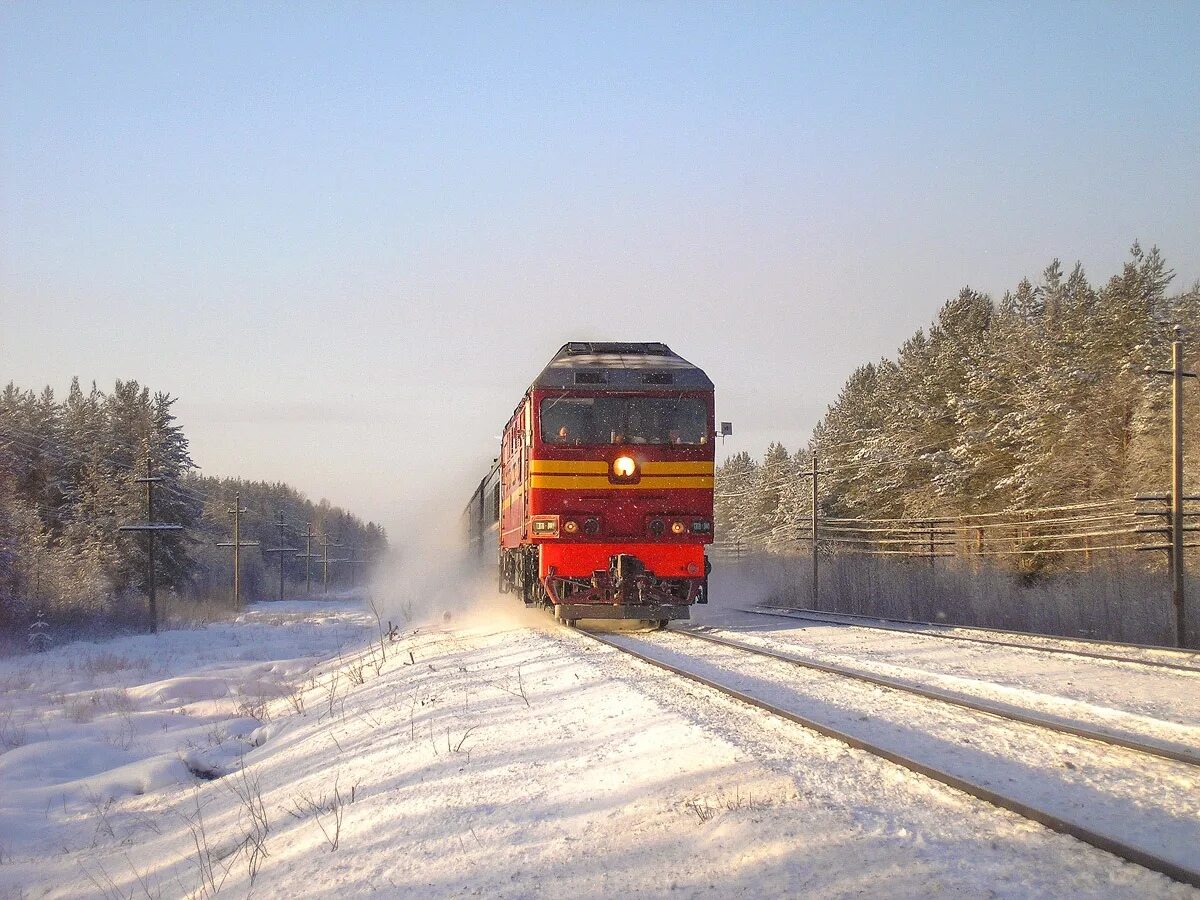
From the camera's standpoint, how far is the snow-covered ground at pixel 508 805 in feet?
12.6

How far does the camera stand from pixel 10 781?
954 centimetres

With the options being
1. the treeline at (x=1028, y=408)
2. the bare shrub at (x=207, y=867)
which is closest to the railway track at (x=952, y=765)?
the bare shrub at (x=207, y=867)

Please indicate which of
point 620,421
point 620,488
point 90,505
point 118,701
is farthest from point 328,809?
point 90,505

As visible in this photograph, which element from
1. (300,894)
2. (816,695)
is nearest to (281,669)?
(816,695)

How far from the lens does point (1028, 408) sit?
111 ft

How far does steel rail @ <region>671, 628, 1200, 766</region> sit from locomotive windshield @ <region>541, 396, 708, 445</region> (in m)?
4.12

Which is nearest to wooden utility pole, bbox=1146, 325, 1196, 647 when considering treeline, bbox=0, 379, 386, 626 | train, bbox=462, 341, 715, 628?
train, bbox=462, 341, 715, 628

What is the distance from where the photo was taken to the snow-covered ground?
383cm

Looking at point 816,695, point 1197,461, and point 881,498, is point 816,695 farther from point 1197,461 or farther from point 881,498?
point 881,498

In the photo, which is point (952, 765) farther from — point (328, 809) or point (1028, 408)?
point (1028, 408)

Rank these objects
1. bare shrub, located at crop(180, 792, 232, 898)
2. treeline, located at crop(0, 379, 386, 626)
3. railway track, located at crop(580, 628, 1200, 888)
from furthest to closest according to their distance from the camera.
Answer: treeline, located at crop(0, 379, 386, 626), bare shrub, located at crop(180, 792, 232, 898), railway track, located at crop(580, 628, 1200, 888)

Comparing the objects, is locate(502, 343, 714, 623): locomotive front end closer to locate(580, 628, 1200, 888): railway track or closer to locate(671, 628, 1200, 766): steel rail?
locate(580, 628, 1200, 888): railway track

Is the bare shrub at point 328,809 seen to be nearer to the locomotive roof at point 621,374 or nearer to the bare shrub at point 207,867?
the bare shrub at point 207,867

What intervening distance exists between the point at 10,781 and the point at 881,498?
3841 cm
